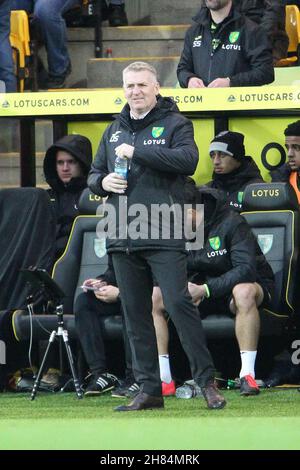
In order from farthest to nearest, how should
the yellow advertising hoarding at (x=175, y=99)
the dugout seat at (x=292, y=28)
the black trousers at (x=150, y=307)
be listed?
the dugout seat at (x=292, y=28)
the yellow advertising hoarding at (x=175, y=99)
the black trousers at (x=150, y=307)

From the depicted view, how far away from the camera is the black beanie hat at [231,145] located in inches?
474

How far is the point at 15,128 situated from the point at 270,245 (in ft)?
10.9

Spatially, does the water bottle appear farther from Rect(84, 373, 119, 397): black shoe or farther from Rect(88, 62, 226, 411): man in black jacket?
Rect(84, 373, 119, 397): black shoe

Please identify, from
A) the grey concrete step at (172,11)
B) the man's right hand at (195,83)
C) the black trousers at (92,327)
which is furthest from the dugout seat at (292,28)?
the black trousers at (92,327)

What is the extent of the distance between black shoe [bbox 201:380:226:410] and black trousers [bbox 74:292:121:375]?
1837 mm

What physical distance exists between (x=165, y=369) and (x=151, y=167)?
7.53 ft

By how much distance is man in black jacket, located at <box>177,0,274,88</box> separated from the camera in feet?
40.8

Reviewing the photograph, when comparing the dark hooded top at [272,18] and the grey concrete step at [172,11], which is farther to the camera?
the grey concrete step at [172,11]

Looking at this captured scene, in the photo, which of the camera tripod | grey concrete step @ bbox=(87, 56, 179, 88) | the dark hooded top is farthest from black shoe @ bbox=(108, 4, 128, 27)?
the camera tripod

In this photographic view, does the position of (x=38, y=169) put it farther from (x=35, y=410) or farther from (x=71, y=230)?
(x=35, y=410)

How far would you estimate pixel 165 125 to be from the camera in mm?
9422

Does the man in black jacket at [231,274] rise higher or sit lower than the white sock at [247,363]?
higher

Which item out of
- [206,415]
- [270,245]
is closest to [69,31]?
[270,245]

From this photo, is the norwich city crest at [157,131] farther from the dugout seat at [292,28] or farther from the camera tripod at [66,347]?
the dugout seat at [292,28]
